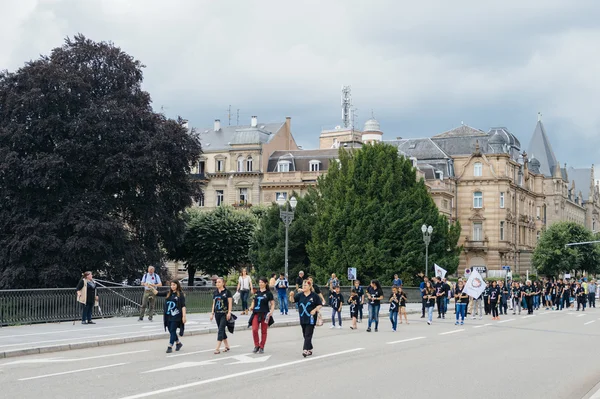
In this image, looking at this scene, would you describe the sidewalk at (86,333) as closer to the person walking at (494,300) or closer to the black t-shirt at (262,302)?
the black t-shirt at (262,302)

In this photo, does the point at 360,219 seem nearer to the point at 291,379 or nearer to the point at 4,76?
the point at 4,76

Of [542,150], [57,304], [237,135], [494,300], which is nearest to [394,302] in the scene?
[57,304]

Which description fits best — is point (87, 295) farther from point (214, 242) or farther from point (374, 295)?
point (214, 242)

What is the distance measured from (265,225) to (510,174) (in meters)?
47.8

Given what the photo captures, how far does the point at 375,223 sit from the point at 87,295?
36254 mm

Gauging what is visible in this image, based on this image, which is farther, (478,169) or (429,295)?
(478,169)

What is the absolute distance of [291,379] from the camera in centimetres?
1397

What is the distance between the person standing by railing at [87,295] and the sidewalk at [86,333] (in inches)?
14.2

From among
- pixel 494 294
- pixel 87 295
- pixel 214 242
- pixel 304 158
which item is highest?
pixel 304 158

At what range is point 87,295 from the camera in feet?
89.2

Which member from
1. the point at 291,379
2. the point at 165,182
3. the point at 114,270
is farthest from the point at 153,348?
the point at 165,182

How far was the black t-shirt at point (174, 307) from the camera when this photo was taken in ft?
60.3

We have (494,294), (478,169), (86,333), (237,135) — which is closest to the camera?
(86,333)

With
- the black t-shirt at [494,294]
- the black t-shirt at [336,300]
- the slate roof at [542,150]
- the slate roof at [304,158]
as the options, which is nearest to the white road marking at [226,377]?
the black t-shirt at [336,300]
